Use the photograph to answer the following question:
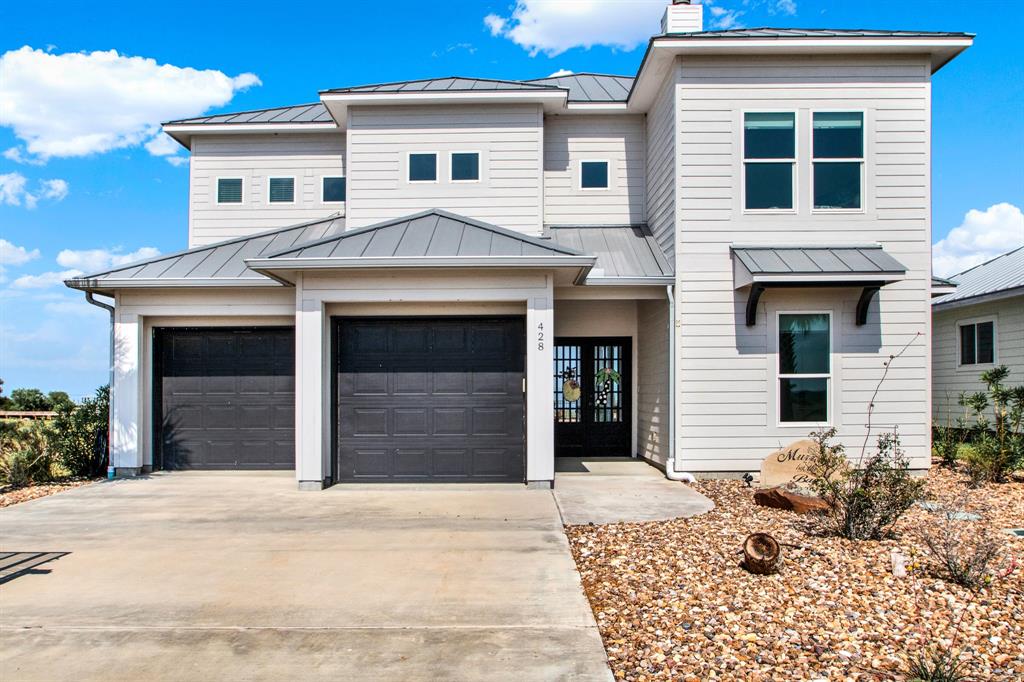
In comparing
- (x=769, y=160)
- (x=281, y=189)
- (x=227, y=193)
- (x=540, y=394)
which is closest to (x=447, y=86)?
(x=281, y=189)

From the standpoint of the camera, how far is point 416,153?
1278 cm

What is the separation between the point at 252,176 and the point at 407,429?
667cm

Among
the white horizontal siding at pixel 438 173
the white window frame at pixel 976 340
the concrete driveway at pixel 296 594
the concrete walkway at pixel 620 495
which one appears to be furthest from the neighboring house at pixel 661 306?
the white window frame at pixel 976 340

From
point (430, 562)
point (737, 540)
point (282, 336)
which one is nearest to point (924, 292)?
point (737, 540)

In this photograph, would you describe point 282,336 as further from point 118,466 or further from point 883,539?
point 883,539

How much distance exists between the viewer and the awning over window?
980 cm

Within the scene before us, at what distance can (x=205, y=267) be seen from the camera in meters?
11.1

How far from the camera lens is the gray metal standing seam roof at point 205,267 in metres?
10.7

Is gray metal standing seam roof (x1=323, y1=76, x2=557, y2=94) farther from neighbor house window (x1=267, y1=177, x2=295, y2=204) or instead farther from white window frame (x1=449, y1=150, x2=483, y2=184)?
neighbor house window (x1=267, y1=177, x2=295, y2=204)

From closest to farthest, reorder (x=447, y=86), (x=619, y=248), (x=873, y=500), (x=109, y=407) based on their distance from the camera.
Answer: (x=873, y=500) < (x=109, y=407) < (x=619, y=248) < (x=447, y=86)

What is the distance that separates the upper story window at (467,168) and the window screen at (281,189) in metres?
3.38

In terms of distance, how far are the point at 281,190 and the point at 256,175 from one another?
549mm

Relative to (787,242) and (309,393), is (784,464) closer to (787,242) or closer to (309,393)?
(787,242)

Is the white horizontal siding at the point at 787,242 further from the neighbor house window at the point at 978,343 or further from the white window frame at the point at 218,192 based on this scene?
the white window frame at the point at 218,192
